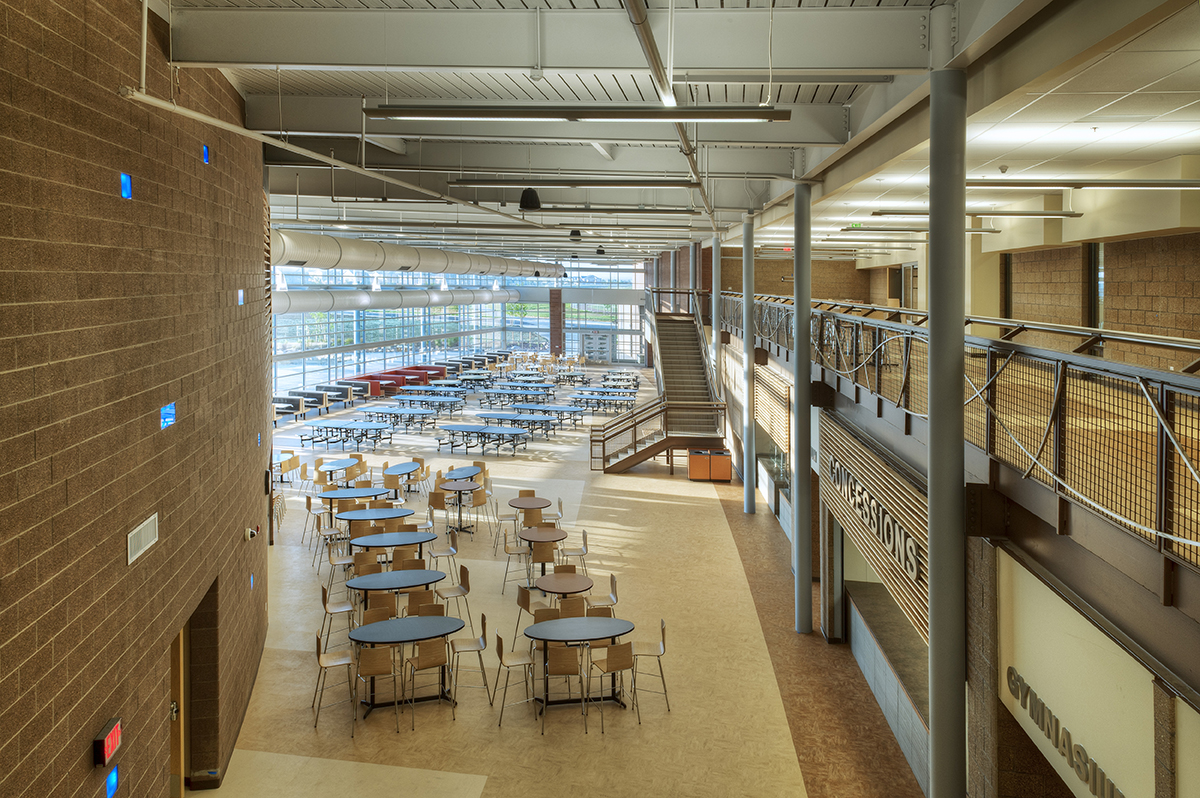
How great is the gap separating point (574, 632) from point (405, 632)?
160cm

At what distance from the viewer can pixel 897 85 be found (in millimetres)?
6379

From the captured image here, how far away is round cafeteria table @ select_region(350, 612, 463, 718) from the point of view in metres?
7.78

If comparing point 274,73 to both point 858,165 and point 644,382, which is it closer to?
Answer: point 858,165

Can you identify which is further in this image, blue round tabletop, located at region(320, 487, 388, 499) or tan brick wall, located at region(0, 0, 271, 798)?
blue round tabletop, located at region(320, 487, 388, 499)

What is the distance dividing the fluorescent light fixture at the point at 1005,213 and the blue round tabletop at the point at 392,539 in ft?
26.1

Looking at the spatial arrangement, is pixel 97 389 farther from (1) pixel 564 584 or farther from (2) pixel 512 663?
(1) pixel 564 584

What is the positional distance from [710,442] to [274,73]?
1334cm

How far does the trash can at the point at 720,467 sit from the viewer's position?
18281 mm

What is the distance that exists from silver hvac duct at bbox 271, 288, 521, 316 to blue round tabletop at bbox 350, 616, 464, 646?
8010 millimetres

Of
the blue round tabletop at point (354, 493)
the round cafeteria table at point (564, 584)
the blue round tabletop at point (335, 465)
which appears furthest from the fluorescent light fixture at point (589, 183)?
the blue round tabletop at point (335, 465)

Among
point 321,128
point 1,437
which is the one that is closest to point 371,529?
point 321,128

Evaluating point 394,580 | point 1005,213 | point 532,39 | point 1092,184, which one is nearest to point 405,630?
point 394,580

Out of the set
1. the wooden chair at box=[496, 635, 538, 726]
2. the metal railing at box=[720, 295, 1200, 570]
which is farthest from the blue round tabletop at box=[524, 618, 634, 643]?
the metal railing at box=[720, 295, 1200, 570]

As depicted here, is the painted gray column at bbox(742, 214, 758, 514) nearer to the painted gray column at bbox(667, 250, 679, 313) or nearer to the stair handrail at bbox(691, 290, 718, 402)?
the stair handrail at bbox(691, 290, 718, 402)
